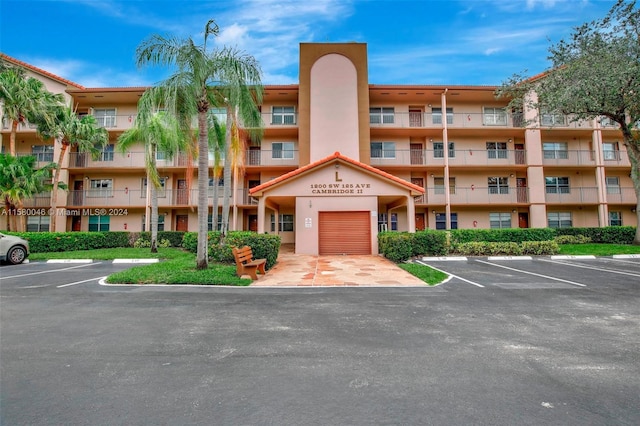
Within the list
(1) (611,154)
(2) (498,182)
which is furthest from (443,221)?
(1) (611,154)

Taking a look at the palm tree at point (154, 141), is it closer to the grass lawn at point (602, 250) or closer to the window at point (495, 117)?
the grass lawn at point (602, 250)

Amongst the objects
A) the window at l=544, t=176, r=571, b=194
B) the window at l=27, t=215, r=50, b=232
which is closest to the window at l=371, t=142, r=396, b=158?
the window at l=544, t=176, r=571, b=194

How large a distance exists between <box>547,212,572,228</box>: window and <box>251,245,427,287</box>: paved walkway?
1769cm

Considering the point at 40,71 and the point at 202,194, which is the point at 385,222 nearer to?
the point at 202,194

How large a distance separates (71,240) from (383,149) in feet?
69.1

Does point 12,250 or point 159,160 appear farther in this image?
point 159,160

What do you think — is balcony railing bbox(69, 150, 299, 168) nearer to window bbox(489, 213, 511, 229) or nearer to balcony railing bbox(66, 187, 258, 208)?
balcony railing bbox(66, 187, 258, 208)

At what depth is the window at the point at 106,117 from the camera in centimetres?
2439

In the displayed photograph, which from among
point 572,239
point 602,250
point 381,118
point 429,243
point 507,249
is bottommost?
point 602,250

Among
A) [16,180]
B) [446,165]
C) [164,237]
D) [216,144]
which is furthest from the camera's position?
[446,165]

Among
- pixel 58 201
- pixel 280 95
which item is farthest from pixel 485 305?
pixel 58 201

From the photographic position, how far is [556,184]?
24547mm

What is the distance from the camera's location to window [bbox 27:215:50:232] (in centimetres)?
2355

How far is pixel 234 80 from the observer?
1100 cm
